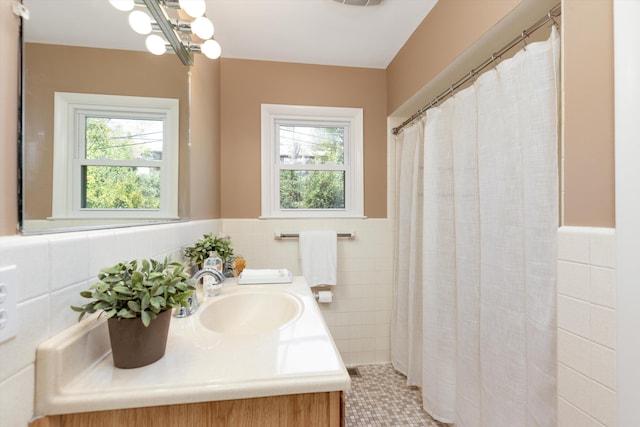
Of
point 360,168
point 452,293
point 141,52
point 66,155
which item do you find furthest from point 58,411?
point 360,168

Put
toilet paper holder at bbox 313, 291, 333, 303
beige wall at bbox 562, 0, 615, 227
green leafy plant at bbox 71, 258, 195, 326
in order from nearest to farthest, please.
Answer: green leafy plant at bbox 71, 258, 195, 326
beige wall at bbox 562, 0, 615, 227
toilet paper holder at bbox 313, 291, 333, 303

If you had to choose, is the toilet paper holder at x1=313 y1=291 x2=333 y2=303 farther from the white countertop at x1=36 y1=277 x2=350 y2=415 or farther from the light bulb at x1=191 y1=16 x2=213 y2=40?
the light bulb at x1=191 y1=16 x2=213 y2=40

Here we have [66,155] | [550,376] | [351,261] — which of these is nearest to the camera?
[66,155]

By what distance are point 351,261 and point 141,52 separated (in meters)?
1.80

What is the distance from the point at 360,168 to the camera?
7.38 feet

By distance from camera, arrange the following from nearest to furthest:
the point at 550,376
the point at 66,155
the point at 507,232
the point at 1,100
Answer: the point at 1,100 → the point at 66,155 → the point at 550,376 → the point at 507,232

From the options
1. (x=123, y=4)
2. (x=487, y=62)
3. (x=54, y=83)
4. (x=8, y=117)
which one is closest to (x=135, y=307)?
(x=8, y=117)

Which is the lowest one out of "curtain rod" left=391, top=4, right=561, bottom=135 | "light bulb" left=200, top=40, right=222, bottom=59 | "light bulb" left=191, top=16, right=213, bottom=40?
"curtain rod" left=391, top=4, right=561, bottom=135

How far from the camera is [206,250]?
1.40 metres

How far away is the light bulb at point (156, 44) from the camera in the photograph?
1090 mm

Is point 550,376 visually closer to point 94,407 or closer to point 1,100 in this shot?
point 94,407

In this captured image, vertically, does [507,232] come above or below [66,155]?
below

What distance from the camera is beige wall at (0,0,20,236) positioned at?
505 millimetres

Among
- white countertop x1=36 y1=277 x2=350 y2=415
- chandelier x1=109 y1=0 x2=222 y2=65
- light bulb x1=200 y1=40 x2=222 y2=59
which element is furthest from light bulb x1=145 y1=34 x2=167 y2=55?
white countertop x1=36 y1=277 x2=350 y2=415
